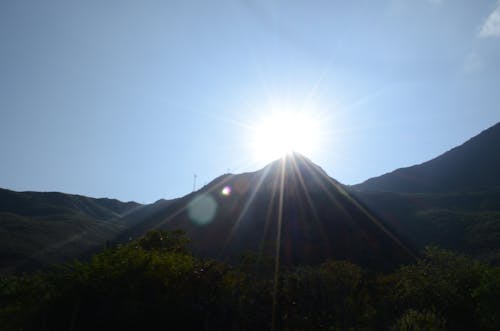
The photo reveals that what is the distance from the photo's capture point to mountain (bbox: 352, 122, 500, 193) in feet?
343

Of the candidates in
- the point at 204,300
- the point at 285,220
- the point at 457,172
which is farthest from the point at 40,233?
the point at 457,172

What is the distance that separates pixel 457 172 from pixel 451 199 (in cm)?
2739

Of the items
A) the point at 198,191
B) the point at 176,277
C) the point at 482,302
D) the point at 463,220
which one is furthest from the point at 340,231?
the point at 176,277

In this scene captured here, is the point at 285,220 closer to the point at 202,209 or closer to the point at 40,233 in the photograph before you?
the point at 202,209

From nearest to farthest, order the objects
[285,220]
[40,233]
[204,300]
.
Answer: [204,300] < [40,233] < [285,220]

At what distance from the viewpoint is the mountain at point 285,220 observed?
197ft

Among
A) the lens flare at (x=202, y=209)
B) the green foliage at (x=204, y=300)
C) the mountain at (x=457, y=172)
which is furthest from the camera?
the mountain at (x=457, y=172)

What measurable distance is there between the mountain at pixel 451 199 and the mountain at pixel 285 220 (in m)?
7.63

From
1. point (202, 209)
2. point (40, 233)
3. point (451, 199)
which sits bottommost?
point (451, 199)

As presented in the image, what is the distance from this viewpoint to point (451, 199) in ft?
287

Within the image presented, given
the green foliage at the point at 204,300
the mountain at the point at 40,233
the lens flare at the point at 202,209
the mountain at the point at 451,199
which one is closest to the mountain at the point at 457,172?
the mountain at the point at 451,199

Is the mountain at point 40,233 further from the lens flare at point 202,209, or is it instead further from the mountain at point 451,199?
the mountain at point 451,199

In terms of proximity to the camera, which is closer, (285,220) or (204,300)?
(204,300)

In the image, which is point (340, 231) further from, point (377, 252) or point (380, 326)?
point (380, 326)
